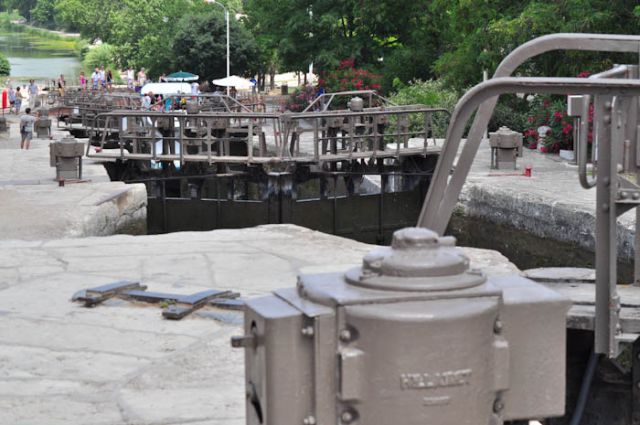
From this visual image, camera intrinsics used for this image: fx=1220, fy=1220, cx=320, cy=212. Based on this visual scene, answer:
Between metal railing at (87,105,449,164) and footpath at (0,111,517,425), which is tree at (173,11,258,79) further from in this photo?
footpath at (0,111,517,425)

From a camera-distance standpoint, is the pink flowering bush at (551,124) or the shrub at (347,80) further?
the shrub at (347,80)

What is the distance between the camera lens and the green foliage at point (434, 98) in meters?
28.8

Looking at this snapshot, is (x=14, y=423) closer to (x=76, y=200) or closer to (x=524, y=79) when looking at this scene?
(x=524, y=79)

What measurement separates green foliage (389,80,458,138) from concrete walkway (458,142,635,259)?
675 cm

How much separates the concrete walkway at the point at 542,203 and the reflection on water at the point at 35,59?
234 feet

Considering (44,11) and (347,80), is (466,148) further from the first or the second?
(44,11)

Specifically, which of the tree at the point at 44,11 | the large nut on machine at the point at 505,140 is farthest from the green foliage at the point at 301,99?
the tree at the point at 44,11

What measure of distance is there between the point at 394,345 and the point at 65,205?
554 inches

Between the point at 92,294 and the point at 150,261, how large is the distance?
7.82ft

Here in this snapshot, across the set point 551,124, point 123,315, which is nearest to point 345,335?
point 123,315

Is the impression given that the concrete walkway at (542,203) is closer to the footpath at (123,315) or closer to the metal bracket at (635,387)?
the footpath at (123,315)

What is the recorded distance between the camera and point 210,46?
55.4m

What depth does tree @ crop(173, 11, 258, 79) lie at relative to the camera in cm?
5516

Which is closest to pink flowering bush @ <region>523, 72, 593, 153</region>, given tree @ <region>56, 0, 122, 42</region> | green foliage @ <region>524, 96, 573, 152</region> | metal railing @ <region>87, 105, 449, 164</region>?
green foliage @ <region>524, 96, 573, 152</region>
